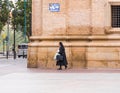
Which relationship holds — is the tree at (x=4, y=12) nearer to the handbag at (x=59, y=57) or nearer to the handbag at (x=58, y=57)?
the handbag at (x=58, y=57)

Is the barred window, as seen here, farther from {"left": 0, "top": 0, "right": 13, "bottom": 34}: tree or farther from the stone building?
{"left": 0, "top": 0, "right": 13, "bottom": 34}: tree

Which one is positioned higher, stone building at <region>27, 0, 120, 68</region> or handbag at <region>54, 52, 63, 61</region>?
stone building at <region>27, 0, 120, 68</region>

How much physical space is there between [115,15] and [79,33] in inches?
80.2

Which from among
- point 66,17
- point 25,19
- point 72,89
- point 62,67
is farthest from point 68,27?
point 25,19

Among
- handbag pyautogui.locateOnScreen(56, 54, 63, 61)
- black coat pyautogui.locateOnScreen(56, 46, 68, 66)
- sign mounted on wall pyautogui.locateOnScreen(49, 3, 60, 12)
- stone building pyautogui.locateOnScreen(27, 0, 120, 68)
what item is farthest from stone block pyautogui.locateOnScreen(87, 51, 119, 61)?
sign mounted on wall pyautogui.locateOnScreen(49, 3, 60, 12)

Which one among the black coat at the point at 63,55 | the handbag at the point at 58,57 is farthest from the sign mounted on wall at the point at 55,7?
the handbag at the point at 58,57

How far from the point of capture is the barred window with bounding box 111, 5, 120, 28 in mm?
24984

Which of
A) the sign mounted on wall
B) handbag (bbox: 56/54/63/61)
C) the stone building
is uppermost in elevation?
the sign mounted on wall

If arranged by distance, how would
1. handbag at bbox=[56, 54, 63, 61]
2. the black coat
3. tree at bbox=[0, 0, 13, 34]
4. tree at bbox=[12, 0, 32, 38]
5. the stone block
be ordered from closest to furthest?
handbag at bbox=[56, 54, 63, 61], the black coat, the stone block, tree at bbox=[0, 0, 13, 34], tree at bbox=[12, 0, 32, 38]

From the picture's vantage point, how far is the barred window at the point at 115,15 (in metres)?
25.0

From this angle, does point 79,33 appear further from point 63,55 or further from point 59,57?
point 59,57

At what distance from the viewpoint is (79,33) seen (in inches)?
985

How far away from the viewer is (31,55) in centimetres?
2506

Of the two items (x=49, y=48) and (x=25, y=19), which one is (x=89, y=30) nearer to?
(x=49, y=48)
